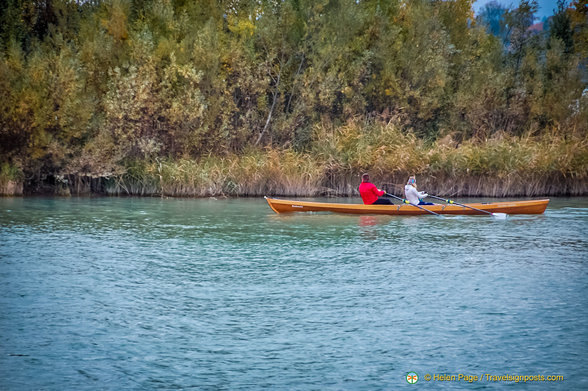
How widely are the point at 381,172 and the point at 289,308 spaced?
20971 mm

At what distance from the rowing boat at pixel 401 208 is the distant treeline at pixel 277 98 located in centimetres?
772

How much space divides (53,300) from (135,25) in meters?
26.3

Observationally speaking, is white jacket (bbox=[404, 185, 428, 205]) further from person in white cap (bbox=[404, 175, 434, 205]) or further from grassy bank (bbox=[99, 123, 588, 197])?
grassy bank (bbox=[99, 123, 588, 197])

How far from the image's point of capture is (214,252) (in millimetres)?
14758

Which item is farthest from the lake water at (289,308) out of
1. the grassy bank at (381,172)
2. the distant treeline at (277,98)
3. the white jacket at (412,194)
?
the distant treeline at (277,98)

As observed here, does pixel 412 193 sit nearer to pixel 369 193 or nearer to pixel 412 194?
pixel 412 194

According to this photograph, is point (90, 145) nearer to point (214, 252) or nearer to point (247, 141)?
point (247, 141)

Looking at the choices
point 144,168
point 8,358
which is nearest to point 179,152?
point 144,168

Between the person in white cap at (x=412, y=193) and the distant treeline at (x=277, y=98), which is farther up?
the distant treeline at (x=277, y=98)

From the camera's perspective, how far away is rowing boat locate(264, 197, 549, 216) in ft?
70.1

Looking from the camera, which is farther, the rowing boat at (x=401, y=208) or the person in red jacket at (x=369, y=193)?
the person in red jacket at (x=369, y=193)

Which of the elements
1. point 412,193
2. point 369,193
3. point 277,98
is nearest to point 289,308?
point 369,193

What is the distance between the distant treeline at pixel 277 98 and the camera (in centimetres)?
2972

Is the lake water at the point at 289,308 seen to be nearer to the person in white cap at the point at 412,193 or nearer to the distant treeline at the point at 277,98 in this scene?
the person in white cap at the point at 412,193
